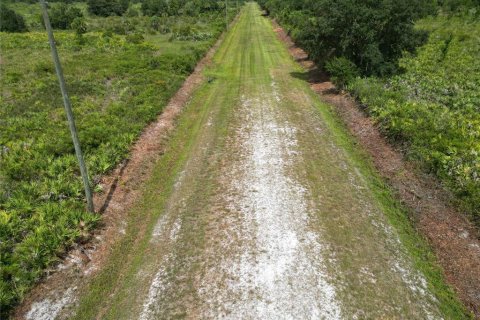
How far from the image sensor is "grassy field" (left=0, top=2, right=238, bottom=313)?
9.75 meters

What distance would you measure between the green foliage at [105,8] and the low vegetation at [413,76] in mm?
66536

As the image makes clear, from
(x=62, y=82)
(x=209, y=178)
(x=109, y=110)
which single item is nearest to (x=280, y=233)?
(x=209, y=178)

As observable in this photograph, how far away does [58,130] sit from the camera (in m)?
17.4

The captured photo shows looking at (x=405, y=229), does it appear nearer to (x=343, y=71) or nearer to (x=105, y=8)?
(x=343, y=71)

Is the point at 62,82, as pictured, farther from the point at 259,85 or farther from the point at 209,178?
the point at 259,85

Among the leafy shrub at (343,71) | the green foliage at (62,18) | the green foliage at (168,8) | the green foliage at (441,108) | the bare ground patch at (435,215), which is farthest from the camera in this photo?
the green foliage at (168,8)

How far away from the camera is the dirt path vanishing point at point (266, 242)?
27.4 feet

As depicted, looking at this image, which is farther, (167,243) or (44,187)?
(44,187)

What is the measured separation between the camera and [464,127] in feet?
48.5

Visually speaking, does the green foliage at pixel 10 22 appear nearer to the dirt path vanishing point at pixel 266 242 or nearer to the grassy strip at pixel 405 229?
the dirt path vanishing point at pixel 266 242

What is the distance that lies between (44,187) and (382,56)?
21.8 metres

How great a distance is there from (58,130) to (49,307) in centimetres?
1148

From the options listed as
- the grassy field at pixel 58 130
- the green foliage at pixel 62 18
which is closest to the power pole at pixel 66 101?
the grassy field at pixel 58 130

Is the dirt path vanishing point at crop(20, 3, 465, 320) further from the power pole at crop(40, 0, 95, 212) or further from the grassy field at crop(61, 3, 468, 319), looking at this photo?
the power pole at crop(40, 0, 95, 212)
